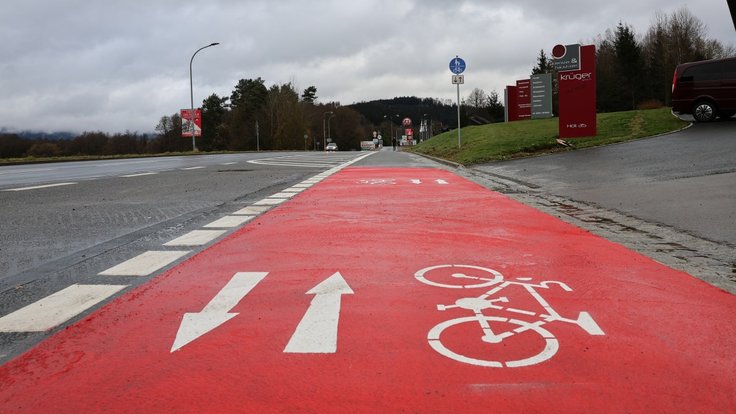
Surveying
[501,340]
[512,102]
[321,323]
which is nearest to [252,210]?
[321,323]

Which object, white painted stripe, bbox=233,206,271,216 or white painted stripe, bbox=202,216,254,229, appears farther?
white painted stripe, bbox=233,206,271,216

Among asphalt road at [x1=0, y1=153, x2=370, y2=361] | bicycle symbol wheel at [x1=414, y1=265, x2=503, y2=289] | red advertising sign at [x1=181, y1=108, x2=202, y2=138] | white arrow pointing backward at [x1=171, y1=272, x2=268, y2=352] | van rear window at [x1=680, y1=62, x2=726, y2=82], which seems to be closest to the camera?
white arrow pointing backward at [x1=171, y1=272, x2=268, y2=352]

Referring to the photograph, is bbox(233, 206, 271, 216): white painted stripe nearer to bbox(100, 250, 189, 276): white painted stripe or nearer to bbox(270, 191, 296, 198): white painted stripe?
bbox(270, 191, 296, 198): white painted stripe

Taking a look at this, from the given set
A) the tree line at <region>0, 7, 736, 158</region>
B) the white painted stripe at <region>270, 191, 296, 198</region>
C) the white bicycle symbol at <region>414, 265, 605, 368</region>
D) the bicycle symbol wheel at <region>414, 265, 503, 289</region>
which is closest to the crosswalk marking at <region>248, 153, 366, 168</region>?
the white painted stripe at <region>270, 191, 296, 198</region>

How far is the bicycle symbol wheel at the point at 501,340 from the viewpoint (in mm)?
2512

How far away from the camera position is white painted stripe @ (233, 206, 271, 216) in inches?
300

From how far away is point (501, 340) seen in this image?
277 centimetres

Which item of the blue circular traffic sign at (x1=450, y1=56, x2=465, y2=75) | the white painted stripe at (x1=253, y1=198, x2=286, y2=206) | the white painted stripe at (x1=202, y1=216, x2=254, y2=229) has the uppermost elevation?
the blue circular traffic sign at (x1=450, y1=56, x2=465, y2=75)

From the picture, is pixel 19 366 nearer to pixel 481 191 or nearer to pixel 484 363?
pixel 484 363

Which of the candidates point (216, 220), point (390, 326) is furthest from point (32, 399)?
point (216, 220)

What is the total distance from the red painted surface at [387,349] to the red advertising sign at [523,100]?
4015cm

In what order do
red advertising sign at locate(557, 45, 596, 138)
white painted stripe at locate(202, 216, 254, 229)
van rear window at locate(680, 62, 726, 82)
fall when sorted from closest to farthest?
white painted stripe at locate(202, 216, 254, 229)
van rear window at locate(680, 62, 726, 82)
red advertising sign at locate(557, 45, 596, 138)

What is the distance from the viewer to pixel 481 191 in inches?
421

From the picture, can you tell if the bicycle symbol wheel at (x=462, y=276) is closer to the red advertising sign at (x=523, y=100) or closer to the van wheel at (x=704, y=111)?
the van wheel at (x=704, y=111)
